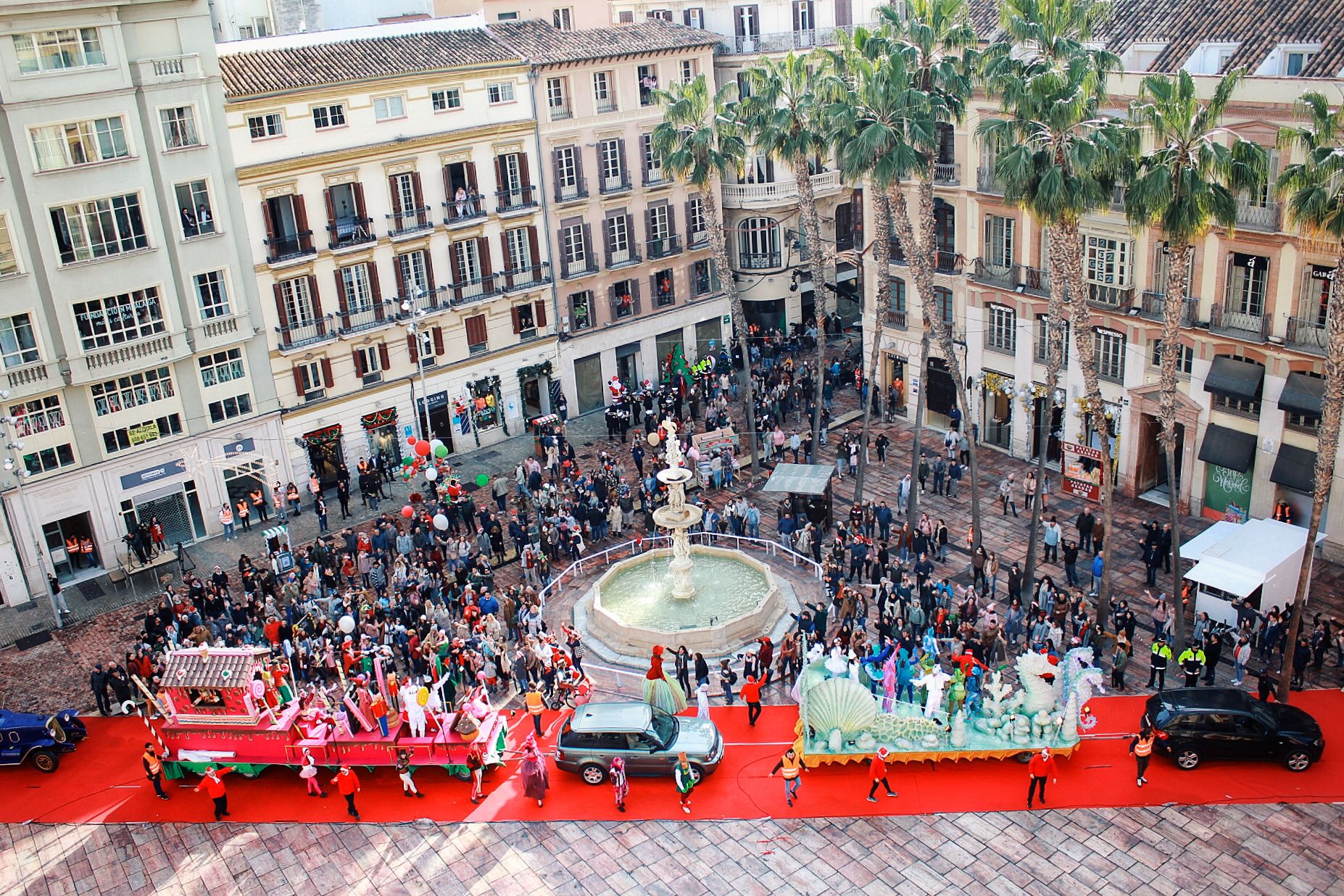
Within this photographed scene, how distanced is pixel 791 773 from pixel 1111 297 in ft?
73.2

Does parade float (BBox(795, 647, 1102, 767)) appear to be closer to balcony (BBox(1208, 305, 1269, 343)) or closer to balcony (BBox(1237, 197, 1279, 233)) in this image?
balcony (BBox(1208, 305, 1269, 343))

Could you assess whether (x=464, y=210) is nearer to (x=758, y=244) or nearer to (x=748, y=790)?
(x=758, y=244)

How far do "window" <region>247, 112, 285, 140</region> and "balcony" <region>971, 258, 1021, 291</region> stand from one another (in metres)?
25.7

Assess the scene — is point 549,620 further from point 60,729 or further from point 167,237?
point 167,237

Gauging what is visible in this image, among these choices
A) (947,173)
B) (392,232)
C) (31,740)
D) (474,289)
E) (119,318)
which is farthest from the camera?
(474,289)

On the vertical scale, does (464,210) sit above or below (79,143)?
below

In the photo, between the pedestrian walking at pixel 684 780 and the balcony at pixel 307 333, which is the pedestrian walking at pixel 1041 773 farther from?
the balcony at pixel 307 333

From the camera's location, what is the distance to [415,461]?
47.1 m

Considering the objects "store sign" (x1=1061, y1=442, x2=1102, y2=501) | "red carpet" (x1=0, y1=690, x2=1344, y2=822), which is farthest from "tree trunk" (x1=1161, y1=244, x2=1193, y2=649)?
"store sign" (x1=1061, y1=442, x2=1102, y2=501)

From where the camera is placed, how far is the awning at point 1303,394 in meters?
35.5

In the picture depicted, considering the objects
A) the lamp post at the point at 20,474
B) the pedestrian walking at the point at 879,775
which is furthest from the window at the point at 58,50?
the pedestrian walking at the point at 879,775

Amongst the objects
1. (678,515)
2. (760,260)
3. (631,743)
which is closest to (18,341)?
(678,515)

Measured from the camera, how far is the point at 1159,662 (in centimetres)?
3030

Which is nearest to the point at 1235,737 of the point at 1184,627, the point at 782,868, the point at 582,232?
the point at 1184,627
